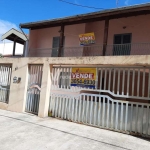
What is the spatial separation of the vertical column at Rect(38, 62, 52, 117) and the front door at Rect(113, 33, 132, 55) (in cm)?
543

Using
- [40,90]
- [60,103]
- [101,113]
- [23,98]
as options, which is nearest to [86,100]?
[101,113]

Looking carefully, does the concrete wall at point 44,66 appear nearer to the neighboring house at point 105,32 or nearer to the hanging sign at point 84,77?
the hanging sign at point 84,77

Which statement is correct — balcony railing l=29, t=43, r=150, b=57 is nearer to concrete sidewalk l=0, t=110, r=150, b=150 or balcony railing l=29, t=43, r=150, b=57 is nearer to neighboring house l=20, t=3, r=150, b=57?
neighboring house l=20, t=3, r=150, b=57

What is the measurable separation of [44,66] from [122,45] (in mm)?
5940

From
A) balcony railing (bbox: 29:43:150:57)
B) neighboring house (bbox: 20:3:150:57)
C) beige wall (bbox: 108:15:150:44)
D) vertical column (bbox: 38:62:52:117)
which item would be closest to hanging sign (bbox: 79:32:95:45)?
neighboring house (bbox: 20:3:150:57)

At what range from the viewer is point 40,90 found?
25.7 ft

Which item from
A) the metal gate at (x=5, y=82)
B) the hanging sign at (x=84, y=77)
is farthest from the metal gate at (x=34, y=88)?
the hanging sign at (x=84, y=77)

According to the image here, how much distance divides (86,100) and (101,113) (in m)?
0.91

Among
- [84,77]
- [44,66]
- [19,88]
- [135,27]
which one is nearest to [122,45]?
[135,27]

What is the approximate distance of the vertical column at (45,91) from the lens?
7.57 meters

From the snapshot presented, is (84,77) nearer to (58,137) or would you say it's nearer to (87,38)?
(58,137)

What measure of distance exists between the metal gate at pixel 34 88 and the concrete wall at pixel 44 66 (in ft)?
0.75

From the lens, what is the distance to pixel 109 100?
632cm

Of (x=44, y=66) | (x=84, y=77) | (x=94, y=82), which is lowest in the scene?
(x=94, y=82)
